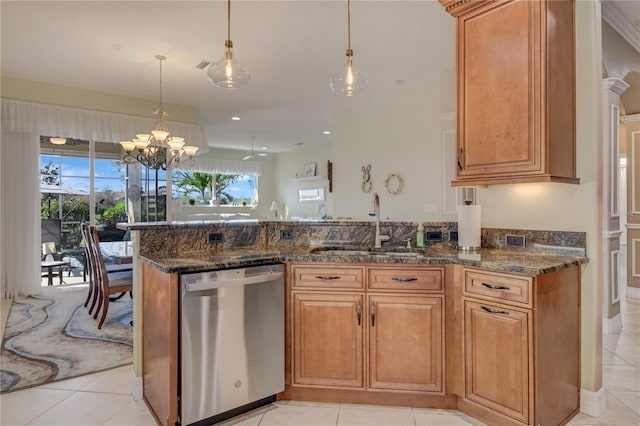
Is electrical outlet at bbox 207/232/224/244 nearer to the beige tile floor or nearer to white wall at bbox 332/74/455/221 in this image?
the beige tile floor

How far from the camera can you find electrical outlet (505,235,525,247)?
2.47 m

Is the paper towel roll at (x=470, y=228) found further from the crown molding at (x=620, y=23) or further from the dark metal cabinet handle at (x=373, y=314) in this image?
the crown molding at (x=620, y=23)

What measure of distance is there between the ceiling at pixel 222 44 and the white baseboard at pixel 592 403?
9.75ft

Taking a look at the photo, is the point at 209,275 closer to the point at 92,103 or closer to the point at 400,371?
the point at 400,371

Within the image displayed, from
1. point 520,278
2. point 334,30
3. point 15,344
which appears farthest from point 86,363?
point 334,30

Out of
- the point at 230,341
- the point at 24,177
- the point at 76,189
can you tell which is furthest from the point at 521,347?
the point at 76,189

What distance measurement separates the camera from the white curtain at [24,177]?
4.78m

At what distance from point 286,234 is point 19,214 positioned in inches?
169

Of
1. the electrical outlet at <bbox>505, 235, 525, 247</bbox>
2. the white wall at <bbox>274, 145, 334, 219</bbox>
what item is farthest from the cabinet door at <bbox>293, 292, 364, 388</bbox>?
the white wall at <bbox>274, 145, 334, 219</bbox>

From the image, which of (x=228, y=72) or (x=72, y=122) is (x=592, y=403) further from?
(x=72, y=122)

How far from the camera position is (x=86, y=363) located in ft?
9.57

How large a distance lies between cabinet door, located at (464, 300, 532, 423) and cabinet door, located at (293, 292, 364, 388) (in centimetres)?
63

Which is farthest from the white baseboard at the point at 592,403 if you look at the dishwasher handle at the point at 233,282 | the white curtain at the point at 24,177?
the white curtain at the point at 24,177

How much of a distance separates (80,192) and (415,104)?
5.16 metres
